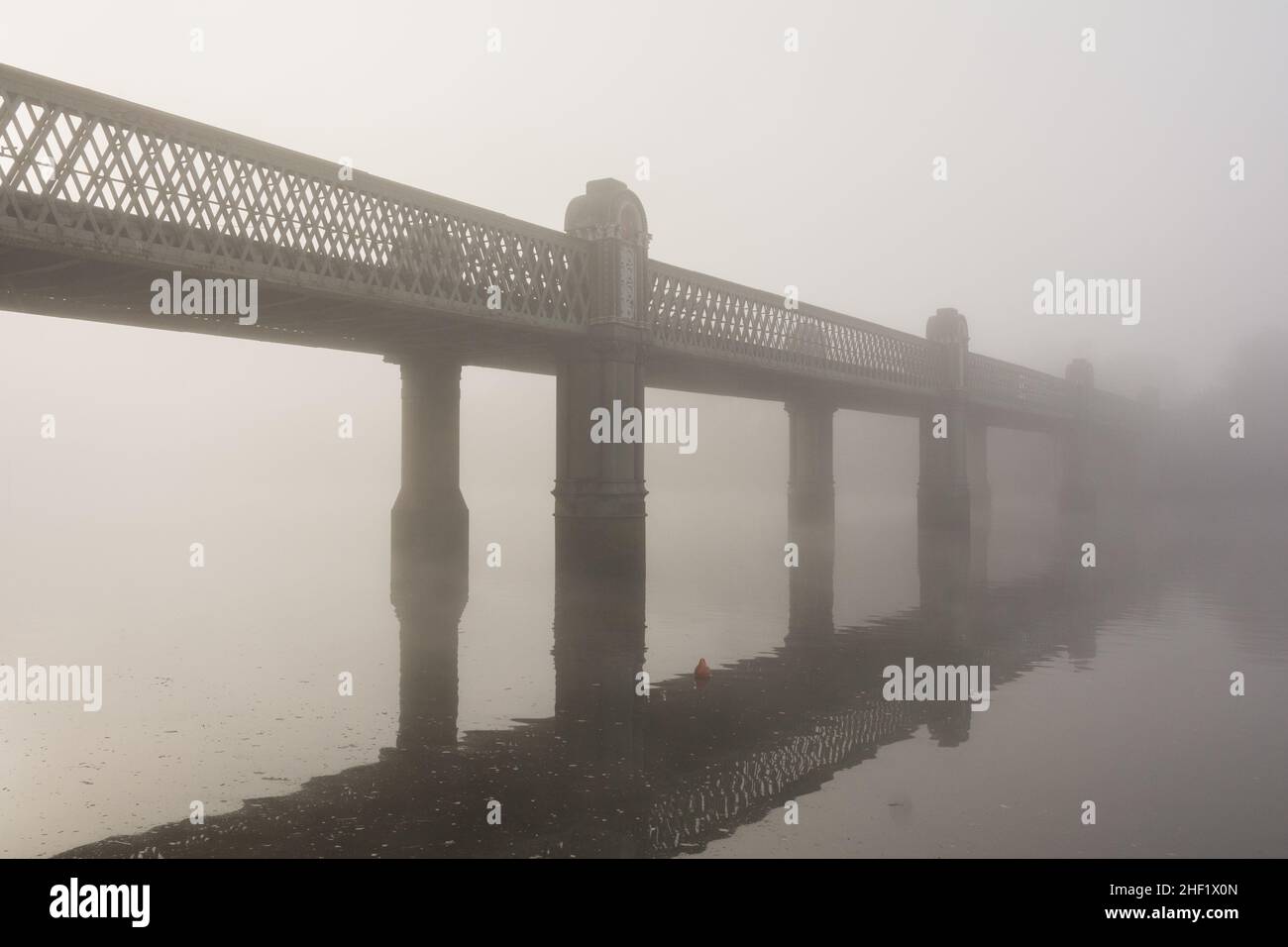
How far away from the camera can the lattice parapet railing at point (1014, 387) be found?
68938 mm

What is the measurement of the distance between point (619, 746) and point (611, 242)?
73.2 feet

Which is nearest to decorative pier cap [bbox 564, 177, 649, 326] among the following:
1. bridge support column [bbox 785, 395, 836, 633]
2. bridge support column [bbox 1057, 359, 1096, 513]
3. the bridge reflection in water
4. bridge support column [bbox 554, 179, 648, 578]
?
bridge support column [bbox 554, 179, 648, 578]

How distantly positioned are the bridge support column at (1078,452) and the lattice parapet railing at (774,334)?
37.3 metres

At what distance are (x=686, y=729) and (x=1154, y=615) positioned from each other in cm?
1785

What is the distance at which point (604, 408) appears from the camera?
104ft

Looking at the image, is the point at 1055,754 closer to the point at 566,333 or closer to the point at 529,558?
the point at 566,333


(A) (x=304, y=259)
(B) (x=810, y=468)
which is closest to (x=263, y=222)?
(A) (x=304, y=259)

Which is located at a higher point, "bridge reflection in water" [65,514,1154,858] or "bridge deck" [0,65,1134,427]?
"bridge deck" [0,65,1134,427]

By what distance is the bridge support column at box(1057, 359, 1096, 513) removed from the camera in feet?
300

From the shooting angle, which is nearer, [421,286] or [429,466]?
[421,286]

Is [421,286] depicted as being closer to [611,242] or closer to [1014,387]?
[611,242]

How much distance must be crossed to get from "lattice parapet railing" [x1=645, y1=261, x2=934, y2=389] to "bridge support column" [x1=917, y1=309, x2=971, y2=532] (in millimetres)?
1952

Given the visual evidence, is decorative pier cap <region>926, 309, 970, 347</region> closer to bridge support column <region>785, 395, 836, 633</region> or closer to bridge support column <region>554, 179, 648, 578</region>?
bridge support column <region>785, 395, 836, 633</region>
